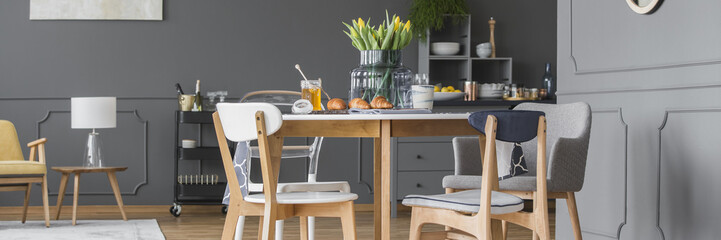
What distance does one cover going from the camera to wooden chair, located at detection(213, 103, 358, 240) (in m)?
2.42

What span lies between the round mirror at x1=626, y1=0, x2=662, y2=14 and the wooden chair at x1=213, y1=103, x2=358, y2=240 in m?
1.41

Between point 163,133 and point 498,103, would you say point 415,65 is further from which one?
point 163,133

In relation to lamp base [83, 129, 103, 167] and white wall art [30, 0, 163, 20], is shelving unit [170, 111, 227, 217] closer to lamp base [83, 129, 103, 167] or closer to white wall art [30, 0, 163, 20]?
lamp base [83, 129, 103, 167]

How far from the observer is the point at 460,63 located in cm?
589

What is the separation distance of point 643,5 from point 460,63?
9.20 feet

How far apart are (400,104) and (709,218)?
3.88ft

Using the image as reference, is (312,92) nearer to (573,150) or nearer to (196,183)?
(573,150)

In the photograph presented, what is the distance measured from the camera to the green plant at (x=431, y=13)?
18.2ft

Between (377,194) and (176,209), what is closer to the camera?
(377,194)

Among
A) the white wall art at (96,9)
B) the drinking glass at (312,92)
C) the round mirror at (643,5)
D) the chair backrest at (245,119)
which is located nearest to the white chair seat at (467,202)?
the chair backrest at (245,119)

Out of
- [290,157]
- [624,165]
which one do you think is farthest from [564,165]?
[290,157]

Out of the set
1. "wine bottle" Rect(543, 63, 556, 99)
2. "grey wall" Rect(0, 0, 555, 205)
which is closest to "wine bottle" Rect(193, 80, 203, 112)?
"grey wall" Rect(0, 0, 555, 205)

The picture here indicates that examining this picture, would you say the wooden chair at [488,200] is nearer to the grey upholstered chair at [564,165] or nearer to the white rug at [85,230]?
the grey upholstered chair at [564,165]

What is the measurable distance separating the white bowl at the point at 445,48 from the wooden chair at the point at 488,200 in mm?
3181
